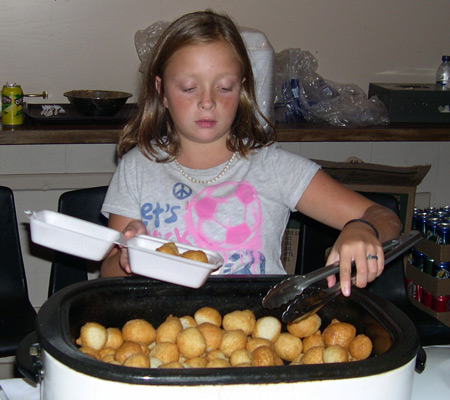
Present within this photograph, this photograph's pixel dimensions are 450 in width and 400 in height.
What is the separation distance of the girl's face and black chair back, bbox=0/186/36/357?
70cm

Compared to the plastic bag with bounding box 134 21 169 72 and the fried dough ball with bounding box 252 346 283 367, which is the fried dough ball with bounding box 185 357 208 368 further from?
the plastic bag with bounding box 134 21 169 72

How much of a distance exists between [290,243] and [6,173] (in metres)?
1.05

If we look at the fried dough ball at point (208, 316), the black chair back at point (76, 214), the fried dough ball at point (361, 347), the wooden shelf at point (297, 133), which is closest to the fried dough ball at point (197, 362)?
the fried dough ball at point (208, 316)

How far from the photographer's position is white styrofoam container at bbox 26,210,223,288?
836mm

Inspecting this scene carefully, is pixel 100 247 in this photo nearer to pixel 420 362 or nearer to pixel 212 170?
pixel 420 362

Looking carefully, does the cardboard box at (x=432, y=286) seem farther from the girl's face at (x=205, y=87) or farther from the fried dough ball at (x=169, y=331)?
the fried dough ball at (x=169, y=331)

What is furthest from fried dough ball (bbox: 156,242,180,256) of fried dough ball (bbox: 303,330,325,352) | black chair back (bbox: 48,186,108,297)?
black chair back (bbox: 48,186,108,297)

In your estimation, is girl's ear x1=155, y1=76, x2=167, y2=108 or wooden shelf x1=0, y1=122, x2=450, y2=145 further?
wooden shelf x1=0, y1=122, x2=450, y2=145

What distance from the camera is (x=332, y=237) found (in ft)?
6.04

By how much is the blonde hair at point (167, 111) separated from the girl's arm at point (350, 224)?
7.2 inches

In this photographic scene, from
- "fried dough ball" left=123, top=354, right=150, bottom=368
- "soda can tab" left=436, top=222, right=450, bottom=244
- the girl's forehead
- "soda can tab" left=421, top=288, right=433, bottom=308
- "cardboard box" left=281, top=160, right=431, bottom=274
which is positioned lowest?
"soda can tab" left=421, top=288, right=433, bottom=308

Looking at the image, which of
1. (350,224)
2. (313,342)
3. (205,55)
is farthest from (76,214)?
(313,342)

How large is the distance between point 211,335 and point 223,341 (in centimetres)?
2

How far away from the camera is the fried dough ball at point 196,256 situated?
925mm
